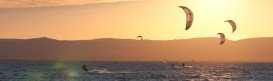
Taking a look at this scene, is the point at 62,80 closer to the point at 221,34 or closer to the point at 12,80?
the point at 12,80

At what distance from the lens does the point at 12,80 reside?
8438 centimetres

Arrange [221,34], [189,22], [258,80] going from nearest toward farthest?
[189,22], [221,34], [258,80]

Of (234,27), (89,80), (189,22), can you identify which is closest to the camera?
(189,22)

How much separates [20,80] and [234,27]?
1484 inches

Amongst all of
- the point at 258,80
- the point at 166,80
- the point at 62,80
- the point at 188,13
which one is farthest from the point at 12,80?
the point at 188,13

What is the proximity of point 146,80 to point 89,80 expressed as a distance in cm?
→ 755

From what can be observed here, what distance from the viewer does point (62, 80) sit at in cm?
8269

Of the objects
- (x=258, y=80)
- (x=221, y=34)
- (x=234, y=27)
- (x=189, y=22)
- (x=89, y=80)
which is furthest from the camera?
(x=258, y=80)

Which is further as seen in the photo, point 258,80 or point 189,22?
point 258,80

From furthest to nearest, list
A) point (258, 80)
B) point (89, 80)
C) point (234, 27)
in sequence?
1. point (258, 80)
2. point (89, 80)
3. point (234, 27)

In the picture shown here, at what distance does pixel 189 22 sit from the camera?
48.5 metres

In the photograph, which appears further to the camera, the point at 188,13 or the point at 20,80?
the point at 20,80

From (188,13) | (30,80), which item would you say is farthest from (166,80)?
(188,13)

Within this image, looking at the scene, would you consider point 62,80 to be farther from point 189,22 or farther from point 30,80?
point 189,22
